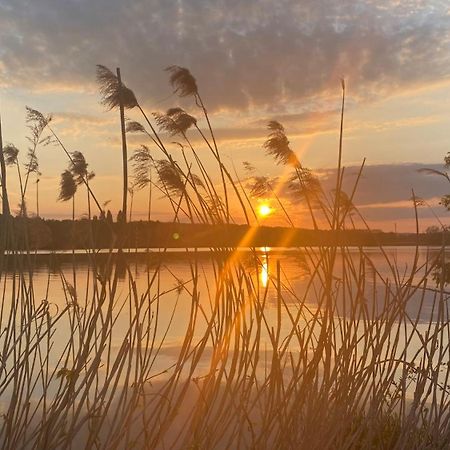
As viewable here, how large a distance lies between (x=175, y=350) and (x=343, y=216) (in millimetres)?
8821

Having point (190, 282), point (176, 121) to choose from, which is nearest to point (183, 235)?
point (176, 121)

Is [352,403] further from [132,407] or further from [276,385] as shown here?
[132,407]

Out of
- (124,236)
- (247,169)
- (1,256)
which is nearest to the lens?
(124,236)

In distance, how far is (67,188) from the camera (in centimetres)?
270

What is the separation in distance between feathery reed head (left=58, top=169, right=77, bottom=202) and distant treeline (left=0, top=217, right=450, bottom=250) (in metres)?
0.14

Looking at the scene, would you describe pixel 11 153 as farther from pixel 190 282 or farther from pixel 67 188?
pixel 190 282

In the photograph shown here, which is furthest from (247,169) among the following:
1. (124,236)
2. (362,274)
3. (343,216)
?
(124,236)

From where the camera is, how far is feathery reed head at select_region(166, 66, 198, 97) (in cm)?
250

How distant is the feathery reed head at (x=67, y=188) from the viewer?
8.84ft

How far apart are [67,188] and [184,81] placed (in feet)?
2.14

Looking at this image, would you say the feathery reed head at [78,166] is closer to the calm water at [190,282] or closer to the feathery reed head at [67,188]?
the feathery reed head at [67,188]

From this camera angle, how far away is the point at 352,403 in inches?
106

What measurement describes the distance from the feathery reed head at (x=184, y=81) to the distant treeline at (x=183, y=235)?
1.64 feet

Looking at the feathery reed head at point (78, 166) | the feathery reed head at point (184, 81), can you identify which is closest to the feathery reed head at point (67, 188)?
the feathery reed head at point (78, 166)
